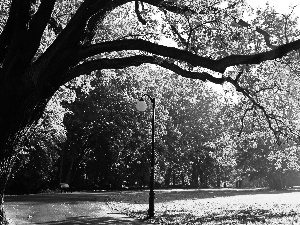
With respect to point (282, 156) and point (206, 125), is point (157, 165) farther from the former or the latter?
point (282, 156)

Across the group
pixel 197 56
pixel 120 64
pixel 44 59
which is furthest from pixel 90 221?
pixel 197 56

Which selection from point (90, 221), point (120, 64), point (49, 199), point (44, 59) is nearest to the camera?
point (44, 59)

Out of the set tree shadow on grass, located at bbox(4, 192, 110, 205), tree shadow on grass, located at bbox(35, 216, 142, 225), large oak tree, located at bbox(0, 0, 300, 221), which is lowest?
tree shadow on grass, located at bbox(35, 216, 142, 225)

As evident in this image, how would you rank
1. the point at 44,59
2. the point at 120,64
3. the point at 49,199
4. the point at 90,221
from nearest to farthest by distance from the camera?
the point at 44,59 < the point at 120,64 < the point at 90,221 < the point at 49,199

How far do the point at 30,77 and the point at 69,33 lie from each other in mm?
1291

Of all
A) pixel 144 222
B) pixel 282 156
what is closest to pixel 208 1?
pixel 144 222

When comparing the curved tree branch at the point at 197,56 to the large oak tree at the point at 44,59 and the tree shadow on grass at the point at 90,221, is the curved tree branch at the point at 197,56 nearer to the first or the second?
the large oak tree at the point at 44,59

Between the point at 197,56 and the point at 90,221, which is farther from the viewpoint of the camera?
the point at 90,221

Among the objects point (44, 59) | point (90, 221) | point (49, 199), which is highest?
point (44, 59)

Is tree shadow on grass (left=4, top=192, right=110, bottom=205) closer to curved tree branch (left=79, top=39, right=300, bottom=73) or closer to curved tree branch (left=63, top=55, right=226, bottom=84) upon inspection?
curved tree branch (left=63, top=55, right=226, bottom=84)

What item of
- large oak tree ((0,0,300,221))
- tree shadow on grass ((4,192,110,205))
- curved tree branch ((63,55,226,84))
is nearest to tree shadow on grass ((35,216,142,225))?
large oak tree ((0,0,300,221))

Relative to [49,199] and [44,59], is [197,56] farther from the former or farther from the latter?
[49,199]

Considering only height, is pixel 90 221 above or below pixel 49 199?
below

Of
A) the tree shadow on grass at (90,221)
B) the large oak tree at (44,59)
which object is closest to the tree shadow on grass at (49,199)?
the tree shadow on grass at (90,221)
